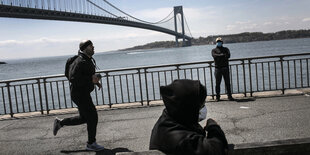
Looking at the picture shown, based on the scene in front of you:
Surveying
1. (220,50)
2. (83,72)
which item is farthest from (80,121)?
(220,50)

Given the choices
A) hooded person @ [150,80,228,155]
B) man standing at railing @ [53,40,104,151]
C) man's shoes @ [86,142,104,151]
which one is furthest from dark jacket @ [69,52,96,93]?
hooded person @ [150,80,228,155]

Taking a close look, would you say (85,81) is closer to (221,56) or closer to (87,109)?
(87,109)

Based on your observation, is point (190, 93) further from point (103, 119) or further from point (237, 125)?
point (103, 119)

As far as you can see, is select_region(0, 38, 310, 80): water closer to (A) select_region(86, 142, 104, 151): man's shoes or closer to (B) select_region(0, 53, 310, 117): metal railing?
(B) select_region(0, 53, 310, 117): metal railing

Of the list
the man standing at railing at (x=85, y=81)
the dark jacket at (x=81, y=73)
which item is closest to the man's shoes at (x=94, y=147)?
the man standing at railing at (x=85, y=81)

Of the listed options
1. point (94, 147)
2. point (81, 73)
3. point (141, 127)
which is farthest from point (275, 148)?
point (141, 127)

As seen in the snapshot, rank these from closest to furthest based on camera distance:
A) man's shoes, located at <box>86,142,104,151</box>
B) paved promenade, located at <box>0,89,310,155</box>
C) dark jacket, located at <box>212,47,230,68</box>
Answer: man's shoes, located at <box>86,142,104,151</box>
paved promenade, located at <box>0,89,310,155</box>
dark jacket, located at <box>212,47,230,68</box>

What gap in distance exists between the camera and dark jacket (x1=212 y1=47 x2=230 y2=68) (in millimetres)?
8047

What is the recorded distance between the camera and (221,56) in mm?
8062

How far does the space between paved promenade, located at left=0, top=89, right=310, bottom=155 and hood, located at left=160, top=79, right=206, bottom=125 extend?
113 inches

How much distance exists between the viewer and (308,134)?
15.4 feet

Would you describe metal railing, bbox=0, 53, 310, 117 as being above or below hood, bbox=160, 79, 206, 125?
below

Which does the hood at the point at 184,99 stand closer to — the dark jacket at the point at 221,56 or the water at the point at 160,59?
the dark jacket at the point at 221,56

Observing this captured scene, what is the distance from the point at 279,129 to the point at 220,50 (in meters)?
3.42
